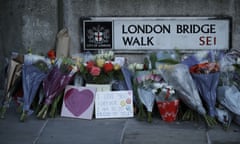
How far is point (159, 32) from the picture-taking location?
8797 millimetres

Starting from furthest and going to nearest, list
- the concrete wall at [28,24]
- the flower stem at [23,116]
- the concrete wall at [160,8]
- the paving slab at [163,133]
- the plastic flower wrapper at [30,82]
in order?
the concrete wall at [28,24] < the concrete wall at [160,8] < the plastic flower wrapper at [30,82] < the flower stem at [23,116] < the paving slab at [163,133]

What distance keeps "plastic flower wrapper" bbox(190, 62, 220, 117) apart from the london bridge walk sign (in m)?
1.04

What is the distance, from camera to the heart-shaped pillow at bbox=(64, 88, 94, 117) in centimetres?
804

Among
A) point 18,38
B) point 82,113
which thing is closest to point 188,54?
point 82,113

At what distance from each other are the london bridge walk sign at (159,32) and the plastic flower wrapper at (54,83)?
101cm

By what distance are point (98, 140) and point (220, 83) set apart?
182cm

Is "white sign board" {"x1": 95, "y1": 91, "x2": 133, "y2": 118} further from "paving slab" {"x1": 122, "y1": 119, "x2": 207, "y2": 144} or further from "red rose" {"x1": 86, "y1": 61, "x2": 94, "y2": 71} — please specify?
"red rose" {"x1": 86, "y1": 61, "x2": 94, "y2": 71}

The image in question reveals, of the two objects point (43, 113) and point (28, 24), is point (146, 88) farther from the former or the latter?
point (28, 24)

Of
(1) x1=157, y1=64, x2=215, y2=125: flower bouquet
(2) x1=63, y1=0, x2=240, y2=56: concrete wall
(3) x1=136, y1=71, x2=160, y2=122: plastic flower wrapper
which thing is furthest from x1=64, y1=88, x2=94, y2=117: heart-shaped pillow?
(2) x1=63, y1=0, x2=240, y2=56: concrete wall

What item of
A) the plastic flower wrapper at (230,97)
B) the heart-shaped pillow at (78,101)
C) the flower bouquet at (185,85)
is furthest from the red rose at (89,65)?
the plastic flower wrapper at (230,97)

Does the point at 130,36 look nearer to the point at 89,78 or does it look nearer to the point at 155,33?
the point at 155,33

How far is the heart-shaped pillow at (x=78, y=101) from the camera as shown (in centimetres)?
804

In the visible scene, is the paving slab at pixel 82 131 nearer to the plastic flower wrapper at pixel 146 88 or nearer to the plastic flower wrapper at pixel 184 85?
the plastic flower wrapper at pixel 146 88

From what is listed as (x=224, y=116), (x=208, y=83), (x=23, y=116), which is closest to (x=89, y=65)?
(x=23, y=116)
